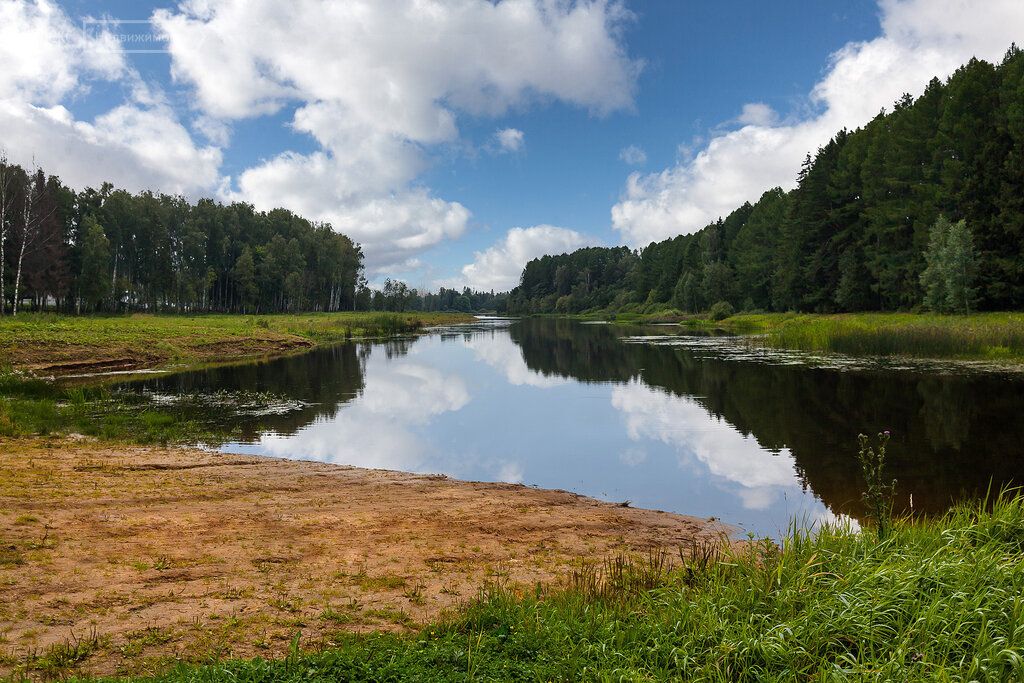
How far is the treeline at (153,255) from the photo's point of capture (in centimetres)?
5753

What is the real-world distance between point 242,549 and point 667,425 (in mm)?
14251

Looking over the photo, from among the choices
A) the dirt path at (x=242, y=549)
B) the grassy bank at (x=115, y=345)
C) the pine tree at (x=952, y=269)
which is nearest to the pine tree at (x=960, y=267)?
the pine tree at (x=952, y=269)

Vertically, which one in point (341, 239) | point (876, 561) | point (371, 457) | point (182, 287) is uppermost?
point (341, 239)

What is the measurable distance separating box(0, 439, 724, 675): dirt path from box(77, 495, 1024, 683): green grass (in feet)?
2.86

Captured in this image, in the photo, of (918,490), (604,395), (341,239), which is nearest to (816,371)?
(604,395)

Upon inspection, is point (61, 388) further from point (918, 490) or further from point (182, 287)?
point (182, 287)

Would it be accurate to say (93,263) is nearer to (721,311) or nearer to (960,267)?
(721,311)

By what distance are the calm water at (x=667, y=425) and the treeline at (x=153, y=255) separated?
41.7 m

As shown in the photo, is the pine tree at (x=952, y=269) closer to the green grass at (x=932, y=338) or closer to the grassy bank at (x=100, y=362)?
the green grass at (x=932, y=338)

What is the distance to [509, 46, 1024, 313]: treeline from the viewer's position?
41656mm

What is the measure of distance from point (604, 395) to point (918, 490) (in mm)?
14736

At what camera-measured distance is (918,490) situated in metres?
11.0

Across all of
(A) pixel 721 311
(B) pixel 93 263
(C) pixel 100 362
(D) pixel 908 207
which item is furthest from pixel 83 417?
(A) pixel 721 311

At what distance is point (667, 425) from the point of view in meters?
18.6
